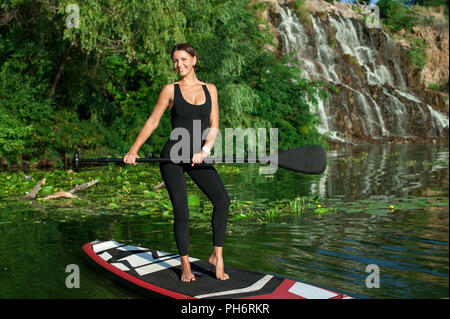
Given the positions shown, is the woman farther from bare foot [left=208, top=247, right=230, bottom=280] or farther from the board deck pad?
the board deck pad

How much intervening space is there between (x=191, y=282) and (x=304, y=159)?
150 cm

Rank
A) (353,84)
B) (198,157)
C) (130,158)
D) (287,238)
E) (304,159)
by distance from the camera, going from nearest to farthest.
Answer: (198,157), (130,158), (304,159), (287,238), (353,84)

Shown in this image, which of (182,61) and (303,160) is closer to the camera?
(182,61)

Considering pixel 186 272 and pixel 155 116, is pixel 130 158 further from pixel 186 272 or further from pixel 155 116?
pixel 186 272

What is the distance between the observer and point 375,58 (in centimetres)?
3784


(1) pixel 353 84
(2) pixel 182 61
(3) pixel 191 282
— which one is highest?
(1) pixel 353 84

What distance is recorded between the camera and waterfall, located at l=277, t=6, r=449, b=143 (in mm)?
31219

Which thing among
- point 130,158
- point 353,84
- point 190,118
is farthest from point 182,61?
point 353,84

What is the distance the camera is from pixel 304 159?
15.8 feet

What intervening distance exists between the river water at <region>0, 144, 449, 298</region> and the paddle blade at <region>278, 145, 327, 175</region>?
999mm

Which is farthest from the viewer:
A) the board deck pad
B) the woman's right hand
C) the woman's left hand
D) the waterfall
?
the waterfall

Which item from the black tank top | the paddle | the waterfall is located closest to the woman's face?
the black tank top

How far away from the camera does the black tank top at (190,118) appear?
4453 mm

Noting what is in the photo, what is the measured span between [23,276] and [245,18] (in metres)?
14.8
